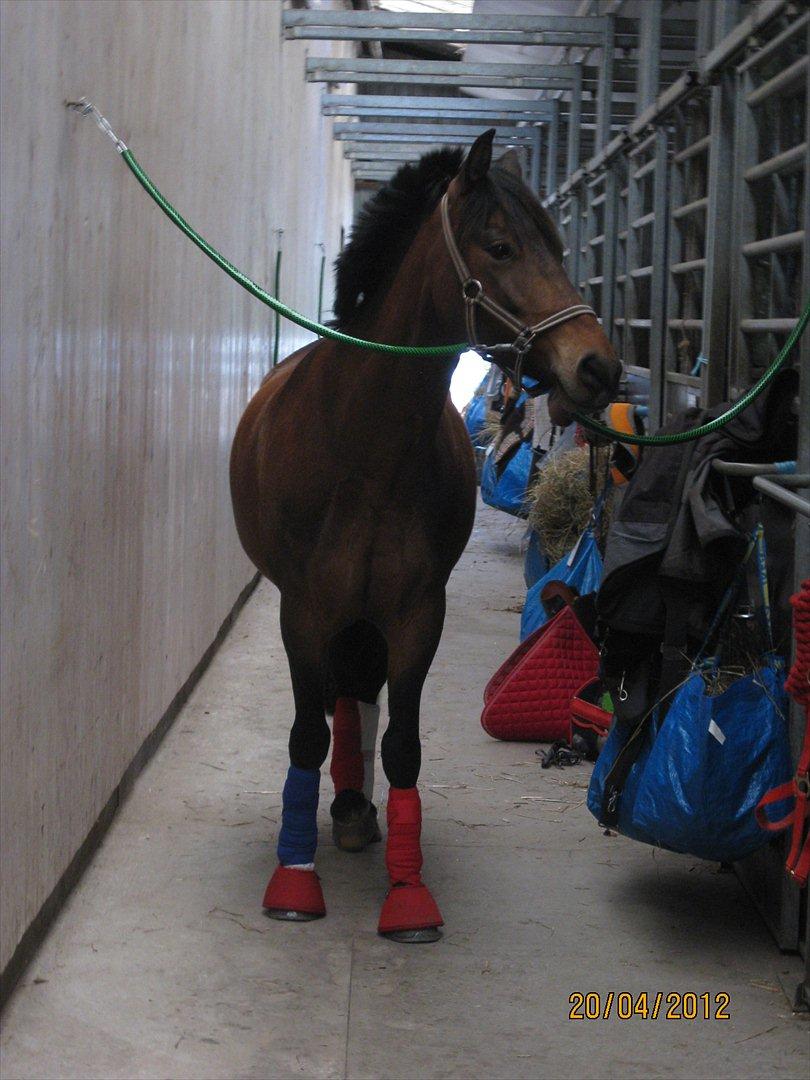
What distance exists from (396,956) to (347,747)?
858mm

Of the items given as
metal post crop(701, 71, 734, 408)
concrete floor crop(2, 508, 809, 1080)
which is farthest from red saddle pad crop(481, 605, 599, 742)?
metal post crop(701, 71, 734, 408)

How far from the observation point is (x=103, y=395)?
3.77m

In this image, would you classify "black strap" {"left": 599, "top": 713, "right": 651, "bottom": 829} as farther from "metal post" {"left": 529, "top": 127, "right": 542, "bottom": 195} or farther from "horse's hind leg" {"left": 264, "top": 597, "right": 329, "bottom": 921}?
"metal post" {"left": 529, "top": 127, "right": 542, "bottom": 195}

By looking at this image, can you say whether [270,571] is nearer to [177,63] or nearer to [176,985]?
[176,985]

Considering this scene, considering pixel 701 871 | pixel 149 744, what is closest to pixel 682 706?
pixel 701 871

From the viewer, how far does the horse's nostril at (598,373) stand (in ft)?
9.32

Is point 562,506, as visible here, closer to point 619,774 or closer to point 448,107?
point 619,774

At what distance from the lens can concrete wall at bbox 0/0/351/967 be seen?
292 cm

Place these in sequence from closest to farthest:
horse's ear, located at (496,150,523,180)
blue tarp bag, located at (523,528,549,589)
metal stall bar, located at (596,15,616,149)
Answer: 1. horse's ear, located at (496,150,523,180)
2. blue tarp bag, located at (523,528,549,589)
3. metal stall bar, located at (596,15,616,149)

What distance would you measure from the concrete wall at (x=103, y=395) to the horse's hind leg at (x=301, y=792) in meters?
0.56

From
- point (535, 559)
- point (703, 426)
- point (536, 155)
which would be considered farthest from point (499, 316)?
point (536, 155)

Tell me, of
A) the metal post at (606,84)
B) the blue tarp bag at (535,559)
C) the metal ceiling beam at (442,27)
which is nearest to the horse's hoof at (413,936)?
the blue tarp bag at (535,559)

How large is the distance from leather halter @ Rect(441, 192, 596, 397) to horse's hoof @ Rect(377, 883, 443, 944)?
132 cm

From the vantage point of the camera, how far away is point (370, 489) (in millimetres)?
3410
